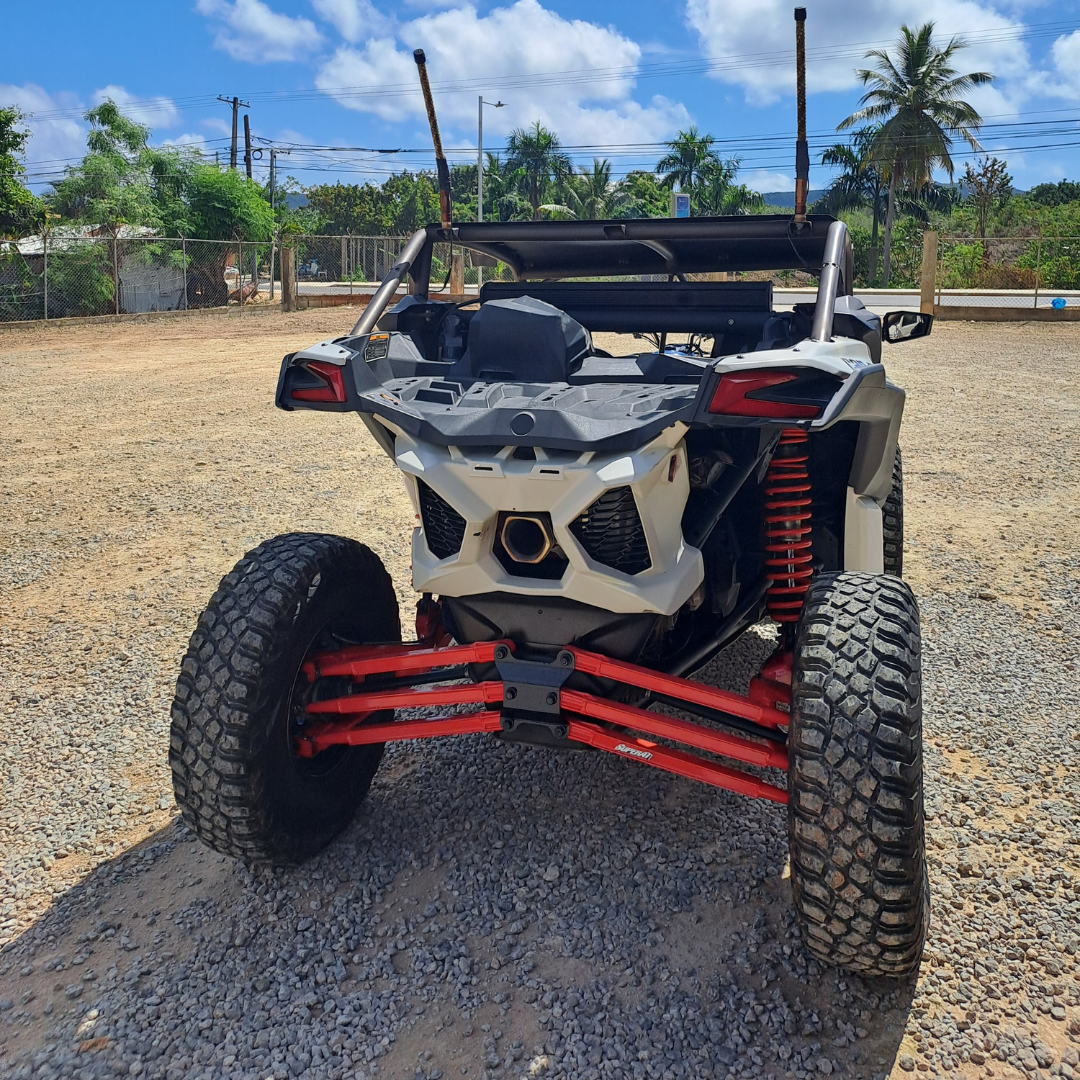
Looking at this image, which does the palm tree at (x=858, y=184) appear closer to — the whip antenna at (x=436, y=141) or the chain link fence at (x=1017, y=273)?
the chain link fence at (x=1017, y=273)

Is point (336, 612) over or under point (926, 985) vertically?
over

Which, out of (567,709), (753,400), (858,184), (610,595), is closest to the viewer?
(753,400)

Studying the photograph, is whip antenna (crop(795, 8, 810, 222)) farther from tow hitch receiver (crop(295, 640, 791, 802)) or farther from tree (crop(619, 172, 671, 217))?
tree (crop(619, 172, 671, 217))

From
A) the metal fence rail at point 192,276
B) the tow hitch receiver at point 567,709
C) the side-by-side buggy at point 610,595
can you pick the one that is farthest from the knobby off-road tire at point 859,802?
the metal fence rail at point 192,276

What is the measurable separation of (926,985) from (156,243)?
25768 mm

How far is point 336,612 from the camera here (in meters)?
3.20

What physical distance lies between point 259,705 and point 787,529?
5.67 ft

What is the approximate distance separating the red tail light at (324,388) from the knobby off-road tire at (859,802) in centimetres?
149

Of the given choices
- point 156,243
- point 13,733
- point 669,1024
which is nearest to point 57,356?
point 156,243

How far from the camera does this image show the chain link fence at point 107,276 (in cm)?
2106

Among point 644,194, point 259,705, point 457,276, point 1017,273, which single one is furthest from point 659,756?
point 644,194

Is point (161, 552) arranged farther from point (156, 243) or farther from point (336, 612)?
point (156, 243)

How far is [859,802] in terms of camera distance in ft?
7.87

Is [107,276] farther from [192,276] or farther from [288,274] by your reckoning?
[288,274]
